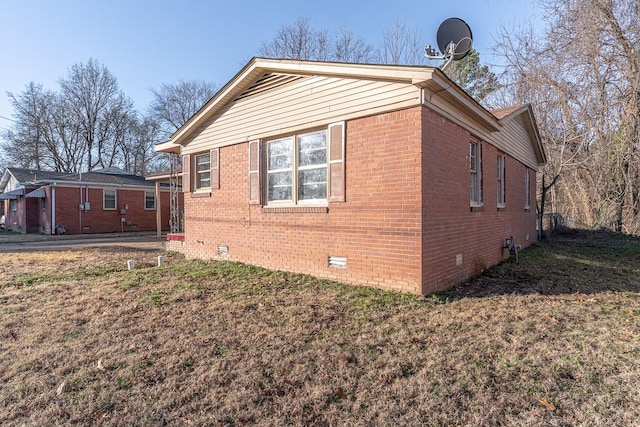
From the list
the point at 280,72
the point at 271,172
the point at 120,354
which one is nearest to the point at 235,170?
the point at 271,172

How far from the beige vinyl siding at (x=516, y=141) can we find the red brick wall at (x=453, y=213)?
1.57ft

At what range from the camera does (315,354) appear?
3.36 m

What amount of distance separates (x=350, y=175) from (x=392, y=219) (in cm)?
109

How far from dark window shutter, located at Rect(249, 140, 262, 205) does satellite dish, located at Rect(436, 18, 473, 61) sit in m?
4.82

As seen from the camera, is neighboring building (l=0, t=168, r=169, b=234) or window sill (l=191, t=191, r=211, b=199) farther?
neighboring building (l=0, t=168, r=169, b=234)

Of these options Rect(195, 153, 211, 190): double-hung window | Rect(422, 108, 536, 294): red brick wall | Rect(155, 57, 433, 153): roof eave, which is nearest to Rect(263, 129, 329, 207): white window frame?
Rect(155, 57, 433, 153): roof eave

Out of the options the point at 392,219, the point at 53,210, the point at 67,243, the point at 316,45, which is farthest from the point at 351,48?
the point at 53,210

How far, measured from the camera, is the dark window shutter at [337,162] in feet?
19.6

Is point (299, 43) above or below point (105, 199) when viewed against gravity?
above

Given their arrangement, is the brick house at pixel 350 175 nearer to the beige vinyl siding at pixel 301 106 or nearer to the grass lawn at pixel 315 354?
the beige vinyl siding at pixel 301 106

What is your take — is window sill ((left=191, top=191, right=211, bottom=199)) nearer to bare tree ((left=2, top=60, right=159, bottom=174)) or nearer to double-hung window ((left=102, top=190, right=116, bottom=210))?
double-hung window ((left=102, top=190, right=116, bottom=210))

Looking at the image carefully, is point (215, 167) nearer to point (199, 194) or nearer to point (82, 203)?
point (199, 194)

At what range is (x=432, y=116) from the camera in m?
5.44

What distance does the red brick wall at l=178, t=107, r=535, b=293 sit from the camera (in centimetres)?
521
